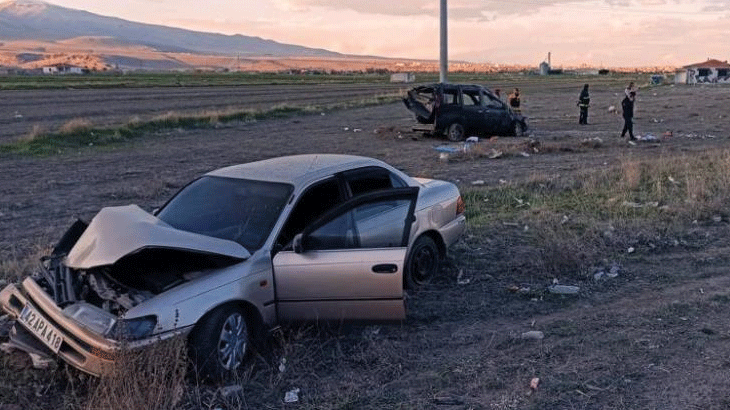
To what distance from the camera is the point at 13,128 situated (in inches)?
1095

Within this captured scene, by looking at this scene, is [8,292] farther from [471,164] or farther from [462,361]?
[471,164]

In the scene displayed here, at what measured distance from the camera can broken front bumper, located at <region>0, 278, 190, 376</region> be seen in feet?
15.2

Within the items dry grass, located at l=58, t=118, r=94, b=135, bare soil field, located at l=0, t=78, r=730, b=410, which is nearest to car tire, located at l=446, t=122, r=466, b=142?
dry grass, located at l=58, t=118, r=94, b=135

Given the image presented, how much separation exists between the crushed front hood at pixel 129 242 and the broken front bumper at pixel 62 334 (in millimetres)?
335

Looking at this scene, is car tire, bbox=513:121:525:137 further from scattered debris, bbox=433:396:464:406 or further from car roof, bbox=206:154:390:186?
scattered debris, bbox=433:396:464:406

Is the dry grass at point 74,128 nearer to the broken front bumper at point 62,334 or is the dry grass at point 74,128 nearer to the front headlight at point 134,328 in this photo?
the broken front bumper at point 62,334

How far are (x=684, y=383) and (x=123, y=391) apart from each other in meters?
3.46

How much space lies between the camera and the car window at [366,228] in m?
5.71

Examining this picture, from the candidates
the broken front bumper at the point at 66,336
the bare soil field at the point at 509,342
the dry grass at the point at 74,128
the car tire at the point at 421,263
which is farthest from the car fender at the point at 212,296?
the dry grass at the point at 74,128

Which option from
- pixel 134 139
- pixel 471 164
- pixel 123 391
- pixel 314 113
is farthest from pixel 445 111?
pixel 123 391

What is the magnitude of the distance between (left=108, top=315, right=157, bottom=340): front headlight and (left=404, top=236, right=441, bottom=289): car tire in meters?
2.70

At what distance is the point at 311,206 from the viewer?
6215 millimetres

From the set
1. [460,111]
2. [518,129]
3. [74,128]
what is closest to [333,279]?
[460,111]

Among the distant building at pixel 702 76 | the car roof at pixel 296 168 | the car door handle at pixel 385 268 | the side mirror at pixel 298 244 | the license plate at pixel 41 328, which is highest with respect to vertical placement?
the car roof at pixel 296 168
